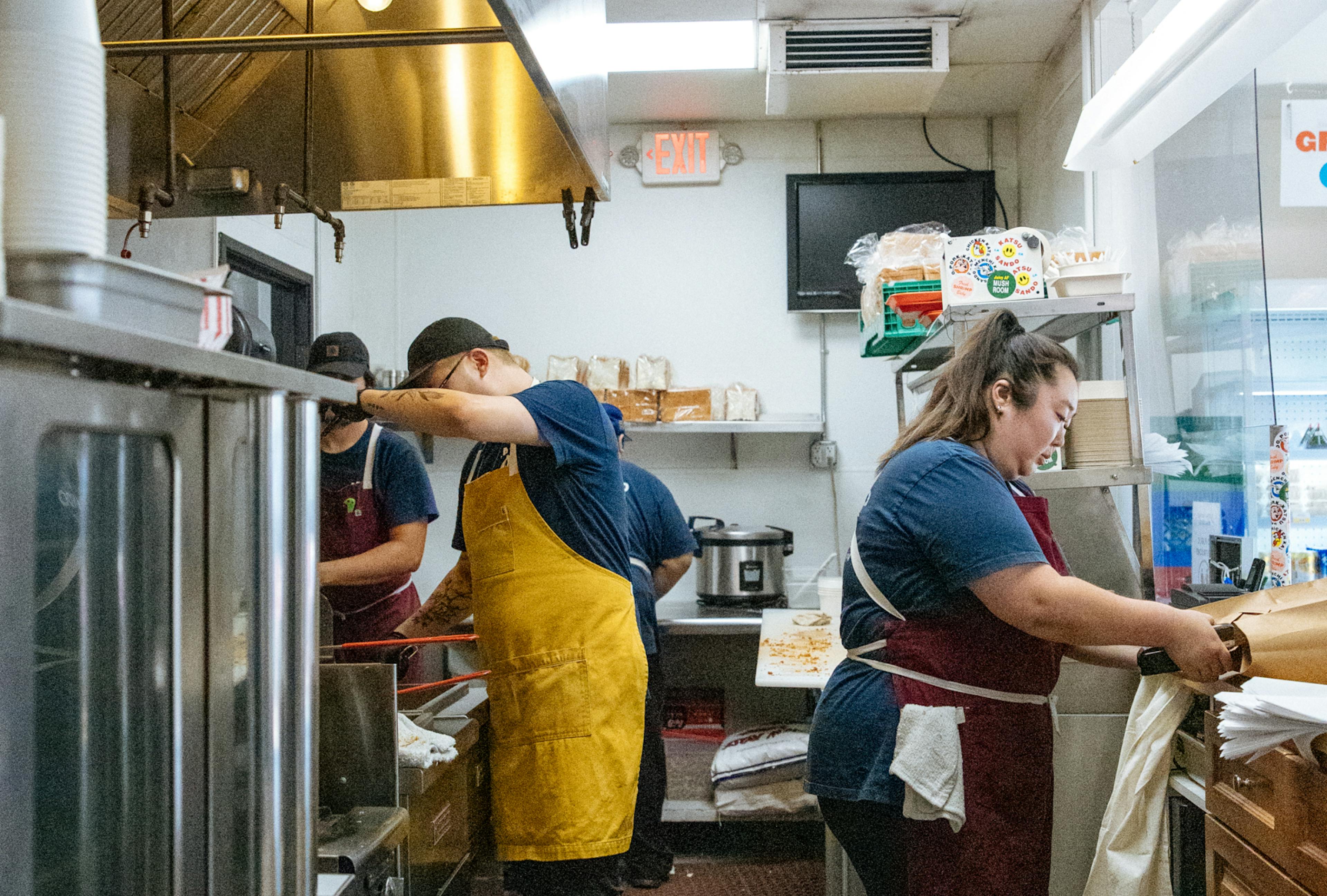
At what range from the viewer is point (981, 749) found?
163 centimetres

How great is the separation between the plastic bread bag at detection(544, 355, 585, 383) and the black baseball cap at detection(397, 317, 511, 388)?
7.79 feet

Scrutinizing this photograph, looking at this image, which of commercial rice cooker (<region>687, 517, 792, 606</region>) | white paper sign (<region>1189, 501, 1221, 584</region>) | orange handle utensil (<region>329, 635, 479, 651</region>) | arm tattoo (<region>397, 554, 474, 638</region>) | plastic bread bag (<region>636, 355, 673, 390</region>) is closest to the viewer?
orange handle utensil (<region>329, 635, 479, 651</region>)

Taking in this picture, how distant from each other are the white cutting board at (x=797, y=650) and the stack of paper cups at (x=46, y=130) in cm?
201

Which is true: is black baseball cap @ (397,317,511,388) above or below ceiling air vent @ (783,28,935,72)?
below

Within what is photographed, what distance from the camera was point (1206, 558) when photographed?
2.80m

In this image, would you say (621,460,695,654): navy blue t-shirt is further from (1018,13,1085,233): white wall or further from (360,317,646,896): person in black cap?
(1018,13,1085,233): white wall

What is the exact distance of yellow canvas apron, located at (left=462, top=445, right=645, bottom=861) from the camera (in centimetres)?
194

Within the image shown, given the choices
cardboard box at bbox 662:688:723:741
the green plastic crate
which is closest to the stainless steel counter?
cardboard box at bbox 662:688:723:741

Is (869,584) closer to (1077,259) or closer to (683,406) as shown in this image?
(1077,259)

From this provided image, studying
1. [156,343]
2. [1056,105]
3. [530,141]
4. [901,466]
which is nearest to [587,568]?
[901,466]

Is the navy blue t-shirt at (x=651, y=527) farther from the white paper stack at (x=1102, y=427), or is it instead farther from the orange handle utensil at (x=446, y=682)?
the white paper stack at (x=1102, y=427)

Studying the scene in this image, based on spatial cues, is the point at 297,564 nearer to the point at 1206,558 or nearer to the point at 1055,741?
the point at 1055,741

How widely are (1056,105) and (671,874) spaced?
3391mm

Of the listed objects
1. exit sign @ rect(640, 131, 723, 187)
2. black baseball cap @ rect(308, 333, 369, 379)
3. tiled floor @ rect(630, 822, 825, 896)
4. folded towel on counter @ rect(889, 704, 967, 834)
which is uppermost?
exit sign @ rect(640, 131, 723, 187)
